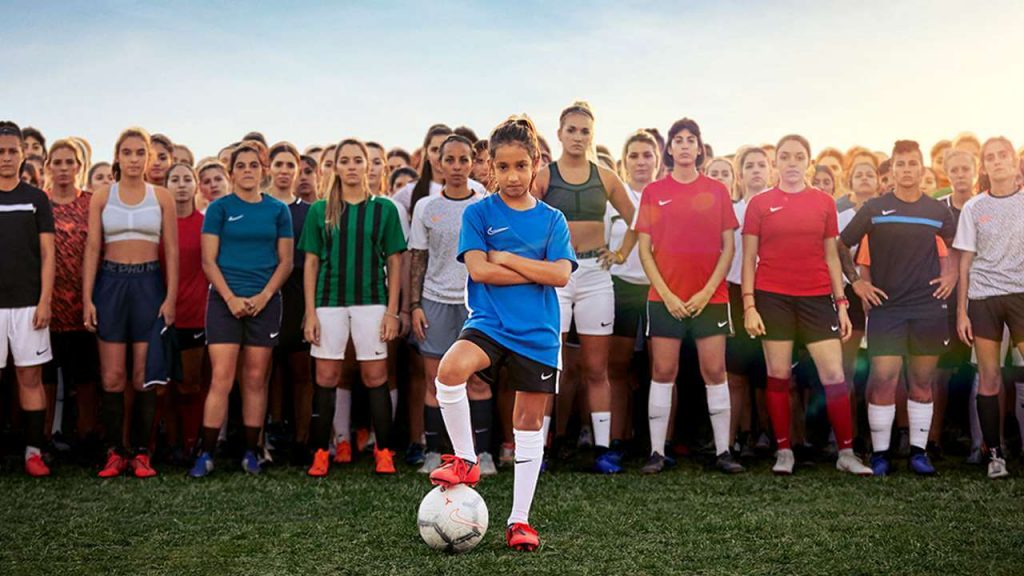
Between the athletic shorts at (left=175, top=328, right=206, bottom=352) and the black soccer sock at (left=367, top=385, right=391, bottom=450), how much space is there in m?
1.50

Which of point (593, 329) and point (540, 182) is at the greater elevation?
point (540, 182)

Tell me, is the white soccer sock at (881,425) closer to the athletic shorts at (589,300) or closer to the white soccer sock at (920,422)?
the white soccer sock at (920,422)

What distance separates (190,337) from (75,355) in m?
0.87

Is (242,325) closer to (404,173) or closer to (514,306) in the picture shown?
(404,173)

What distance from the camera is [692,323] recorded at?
696 cm

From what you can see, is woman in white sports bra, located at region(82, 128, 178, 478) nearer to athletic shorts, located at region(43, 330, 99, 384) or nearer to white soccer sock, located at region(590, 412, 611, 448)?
athletic shorts, located at region(43, 330, 99, 384)

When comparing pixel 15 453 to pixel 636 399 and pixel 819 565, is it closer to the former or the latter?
pixel 636 399

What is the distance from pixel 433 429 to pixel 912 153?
401 cm

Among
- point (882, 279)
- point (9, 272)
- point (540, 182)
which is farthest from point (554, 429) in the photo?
point (9, 272)

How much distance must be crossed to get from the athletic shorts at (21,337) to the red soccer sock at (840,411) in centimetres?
561

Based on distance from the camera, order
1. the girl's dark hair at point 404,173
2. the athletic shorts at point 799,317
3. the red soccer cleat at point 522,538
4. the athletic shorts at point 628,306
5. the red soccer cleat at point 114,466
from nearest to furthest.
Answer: the red soccer cleat at point 522,538
the red soccer cleat at point 114,466
the athletic shorts at point 799,317
the athletic shorts at point 628,306
the girl's dark hair at point 404,173

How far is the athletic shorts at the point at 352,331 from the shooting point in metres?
7.00

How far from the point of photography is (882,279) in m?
7.17

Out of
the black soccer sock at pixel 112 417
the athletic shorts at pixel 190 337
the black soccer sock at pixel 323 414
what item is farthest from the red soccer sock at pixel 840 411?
the black soccer sock at pixel 112 417
